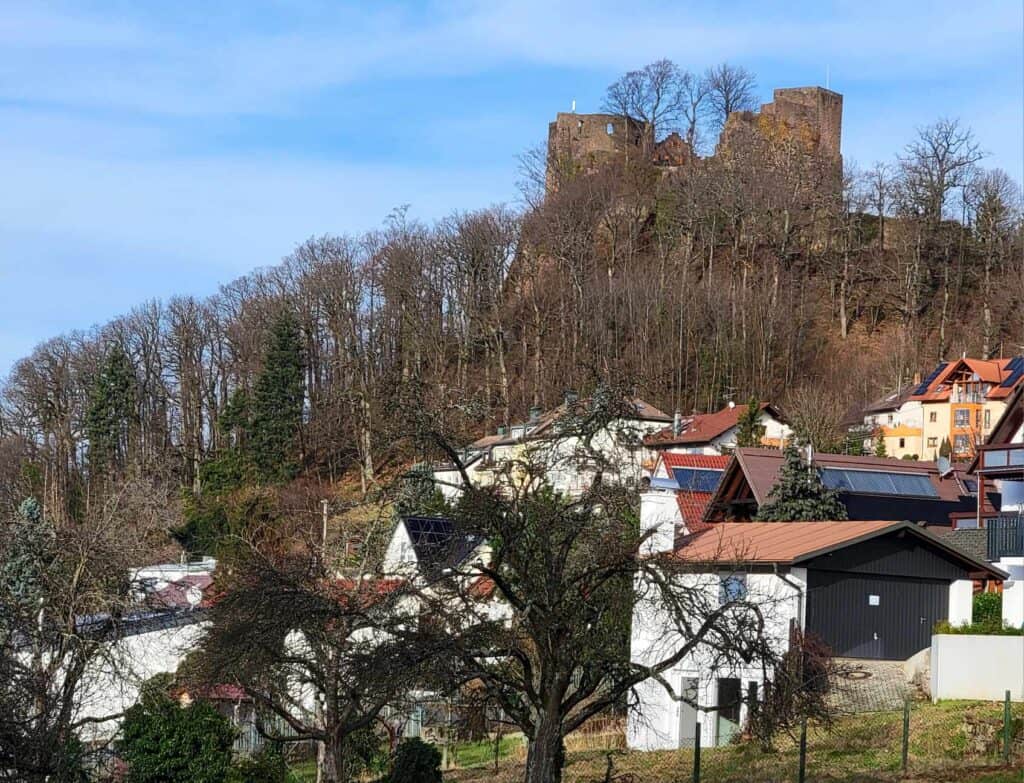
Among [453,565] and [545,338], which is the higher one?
[545,338]

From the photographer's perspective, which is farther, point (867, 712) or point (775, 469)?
point (775, 469)

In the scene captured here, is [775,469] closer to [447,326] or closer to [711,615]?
[711,615]

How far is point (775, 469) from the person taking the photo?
45625 mm

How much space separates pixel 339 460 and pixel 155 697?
158 ft

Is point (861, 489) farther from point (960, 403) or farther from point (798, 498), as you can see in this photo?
point (960, 403)

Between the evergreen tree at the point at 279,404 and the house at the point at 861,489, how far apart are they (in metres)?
31.0

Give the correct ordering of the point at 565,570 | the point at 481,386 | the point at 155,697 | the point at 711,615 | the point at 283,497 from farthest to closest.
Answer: the point at 481,386
the point at 283,497
the point at 155,697
the point at 565,570
the point at 711,615

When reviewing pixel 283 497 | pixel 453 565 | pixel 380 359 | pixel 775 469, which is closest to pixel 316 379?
pixel 380 359

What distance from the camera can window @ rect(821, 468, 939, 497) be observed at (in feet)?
151

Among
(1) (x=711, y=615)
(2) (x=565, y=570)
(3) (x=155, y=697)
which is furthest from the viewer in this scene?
(3) (x=155, y=697)

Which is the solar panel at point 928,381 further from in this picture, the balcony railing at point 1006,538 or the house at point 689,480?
the balcony railing at point 1006,538

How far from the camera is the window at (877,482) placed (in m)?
45.9

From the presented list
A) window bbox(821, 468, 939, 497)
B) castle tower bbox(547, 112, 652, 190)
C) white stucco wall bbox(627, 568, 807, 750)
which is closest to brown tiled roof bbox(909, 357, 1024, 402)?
window bbox(821, 468, 939, 497)

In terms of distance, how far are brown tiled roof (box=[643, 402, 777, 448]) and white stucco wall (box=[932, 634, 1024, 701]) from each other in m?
36.3
